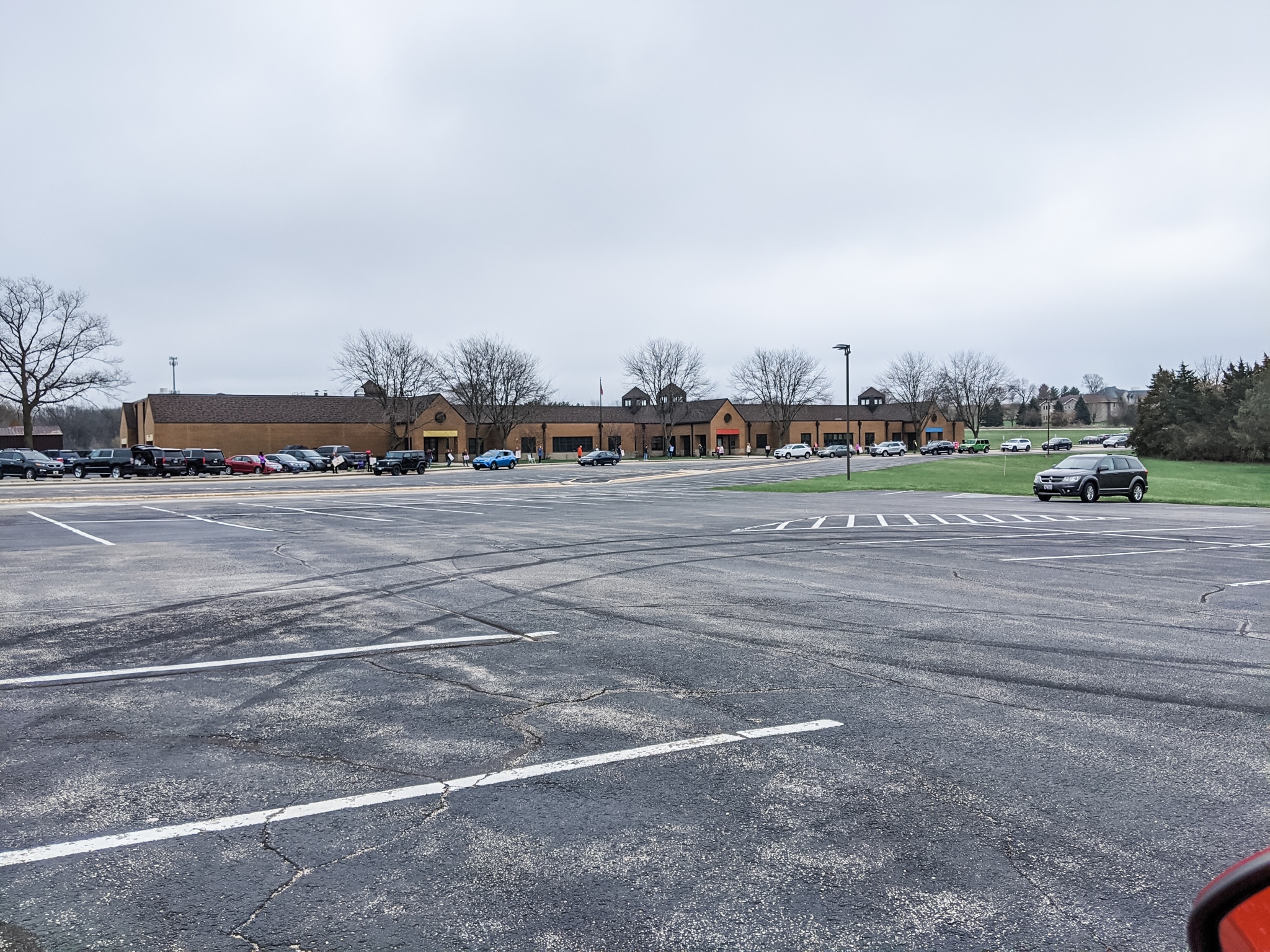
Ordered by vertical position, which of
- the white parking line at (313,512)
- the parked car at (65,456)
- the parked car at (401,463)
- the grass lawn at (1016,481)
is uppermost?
the parked car at (65,456)

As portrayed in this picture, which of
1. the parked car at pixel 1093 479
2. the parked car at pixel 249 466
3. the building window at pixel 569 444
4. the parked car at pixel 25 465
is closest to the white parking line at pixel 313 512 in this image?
the parked car at pixel 1093 479

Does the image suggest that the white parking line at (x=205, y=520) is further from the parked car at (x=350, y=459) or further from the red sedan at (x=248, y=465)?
the parked car at (x=350, y=459)

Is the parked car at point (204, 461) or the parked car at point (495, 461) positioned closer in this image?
the parked car at point (204, 461)

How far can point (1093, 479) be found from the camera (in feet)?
100.0

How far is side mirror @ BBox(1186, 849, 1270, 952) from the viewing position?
1.40 meters

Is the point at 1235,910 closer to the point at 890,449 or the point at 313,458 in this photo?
the point at 313,458

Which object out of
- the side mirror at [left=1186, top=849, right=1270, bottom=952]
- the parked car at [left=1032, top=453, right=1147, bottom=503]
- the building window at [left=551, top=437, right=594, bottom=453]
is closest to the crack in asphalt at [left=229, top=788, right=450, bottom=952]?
the side mirror at [left=1186, top=849, right=1270, bottom=952]

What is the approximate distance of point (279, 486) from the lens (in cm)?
4519

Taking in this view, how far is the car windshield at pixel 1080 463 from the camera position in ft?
101

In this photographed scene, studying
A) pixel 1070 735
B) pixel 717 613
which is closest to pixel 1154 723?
pixel 1070 735

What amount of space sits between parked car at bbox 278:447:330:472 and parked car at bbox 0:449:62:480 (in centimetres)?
1788

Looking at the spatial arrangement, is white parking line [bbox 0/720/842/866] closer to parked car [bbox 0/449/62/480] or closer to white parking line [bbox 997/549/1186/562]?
white parking line [bbox 997/549/1186/562]

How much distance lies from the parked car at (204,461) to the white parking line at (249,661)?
6045cm

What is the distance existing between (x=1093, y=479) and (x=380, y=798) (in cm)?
3131
